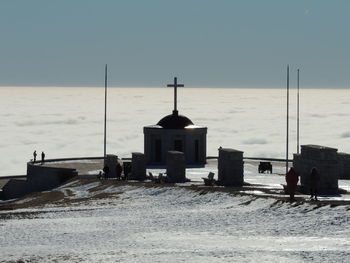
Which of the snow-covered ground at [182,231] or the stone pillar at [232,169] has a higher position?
the stone pillar at [232,169]

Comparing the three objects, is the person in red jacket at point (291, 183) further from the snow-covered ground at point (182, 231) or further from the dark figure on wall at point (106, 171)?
the dark figure on wall at point (106, 171)

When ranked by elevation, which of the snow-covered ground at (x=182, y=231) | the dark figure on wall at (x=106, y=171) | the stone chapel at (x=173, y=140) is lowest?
the snow-covered ground at (x=182, y=231)

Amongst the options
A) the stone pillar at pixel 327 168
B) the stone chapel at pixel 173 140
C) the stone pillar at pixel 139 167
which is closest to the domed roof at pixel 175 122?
the stone chapel at pixel 173 140

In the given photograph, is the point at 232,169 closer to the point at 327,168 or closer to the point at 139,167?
the point at 327,168

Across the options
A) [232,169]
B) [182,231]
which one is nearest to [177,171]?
[232,169]

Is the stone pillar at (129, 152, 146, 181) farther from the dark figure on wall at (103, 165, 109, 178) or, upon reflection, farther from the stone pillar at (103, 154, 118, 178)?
the stone pillar at (103, 154, 118, 178)

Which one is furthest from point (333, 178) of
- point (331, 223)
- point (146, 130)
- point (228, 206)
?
point (146, 130)

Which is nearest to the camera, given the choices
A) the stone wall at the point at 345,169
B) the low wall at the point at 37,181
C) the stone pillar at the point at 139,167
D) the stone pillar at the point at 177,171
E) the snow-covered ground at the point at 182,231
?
the snow-covered ground at the point at 182,231

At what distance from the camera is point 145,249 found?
91.6 ft

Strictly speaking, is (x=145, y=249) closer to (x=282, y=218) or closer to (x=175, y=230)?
(x=175, y=230)

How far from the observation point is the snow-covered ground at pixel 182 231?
87.0 feet

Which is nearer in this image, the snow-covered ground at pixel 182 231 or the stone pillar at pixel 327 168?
the snow-covered ground at pixel 182 231

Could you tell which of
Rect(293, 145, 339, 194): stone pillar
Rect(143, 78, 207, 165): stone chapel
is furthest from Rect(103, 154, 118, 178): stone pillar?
Rect(293, 145, 339, 194): stone pillar

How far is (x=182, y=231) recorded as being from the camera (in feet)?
102
